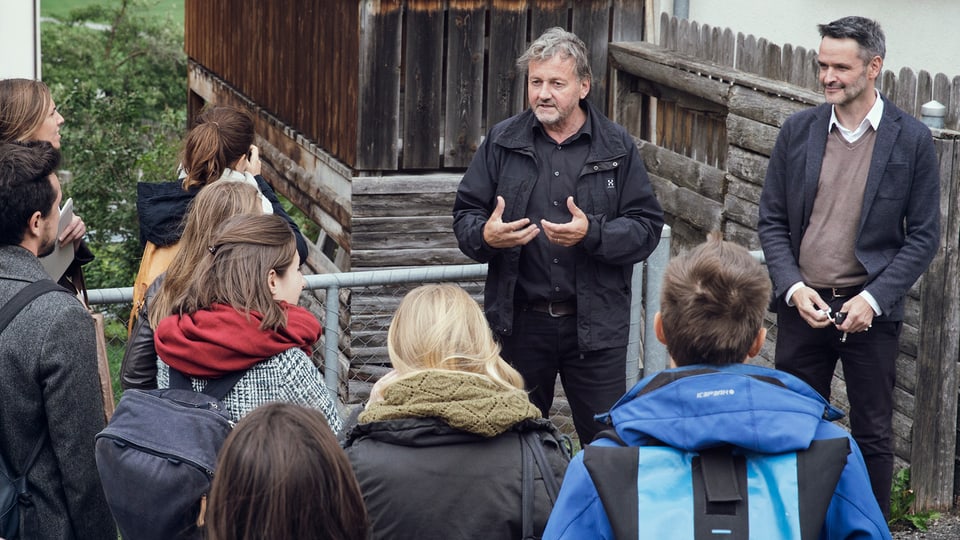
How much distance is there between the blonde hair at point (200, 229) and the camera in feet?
12.2

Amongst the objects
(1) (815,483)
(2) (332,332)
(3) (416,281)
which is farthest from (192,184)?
(1) (815,483)

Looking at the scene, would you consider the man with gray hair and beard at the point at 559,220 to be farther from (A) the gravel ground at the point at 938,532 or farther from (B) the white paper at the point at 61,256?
(A) the gravel ground at the point at 938,532

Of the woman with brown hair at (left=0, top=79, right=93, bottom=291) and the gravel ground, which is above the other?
the woman with brown hair at (left=0, top=79, right=93, bottom=291)

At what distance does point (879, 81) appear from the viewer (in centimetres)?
631

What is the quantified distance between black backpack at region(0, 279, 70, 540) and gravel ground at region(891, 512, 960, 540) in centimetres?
410

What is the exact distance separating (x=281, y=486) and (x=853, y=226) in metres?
3.31

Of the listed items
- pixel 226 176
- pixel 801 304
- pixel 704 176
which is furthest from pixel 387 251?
pixel 801 304

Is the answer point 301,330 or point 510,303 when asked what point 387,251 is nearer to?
point 510,303

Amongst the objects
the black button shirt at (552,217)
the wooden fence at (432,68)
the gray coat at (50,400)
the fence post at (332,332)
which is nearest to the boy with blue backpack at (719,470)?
the gray coat at (50,400)

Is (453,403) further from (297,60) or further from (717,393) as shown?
(297,60)

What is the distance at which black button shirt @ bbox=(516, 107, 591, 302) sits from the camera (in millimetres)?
5004

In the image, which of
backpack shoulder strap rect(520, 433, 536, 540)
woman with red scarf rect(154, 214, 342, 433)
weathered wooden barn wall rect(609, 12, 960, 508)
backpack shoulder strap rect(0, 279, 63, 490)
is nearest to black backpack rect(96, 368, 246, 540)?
woman with red scarf rect(154, 214, 342, 433)

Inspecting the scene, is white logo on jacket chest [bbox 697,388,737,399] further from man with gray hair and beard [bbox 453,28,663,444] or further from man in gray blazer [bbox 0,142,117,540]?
man with gray hair and beard [bbox 453,28,663,444]

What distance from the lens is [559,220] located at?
5.02 meters
